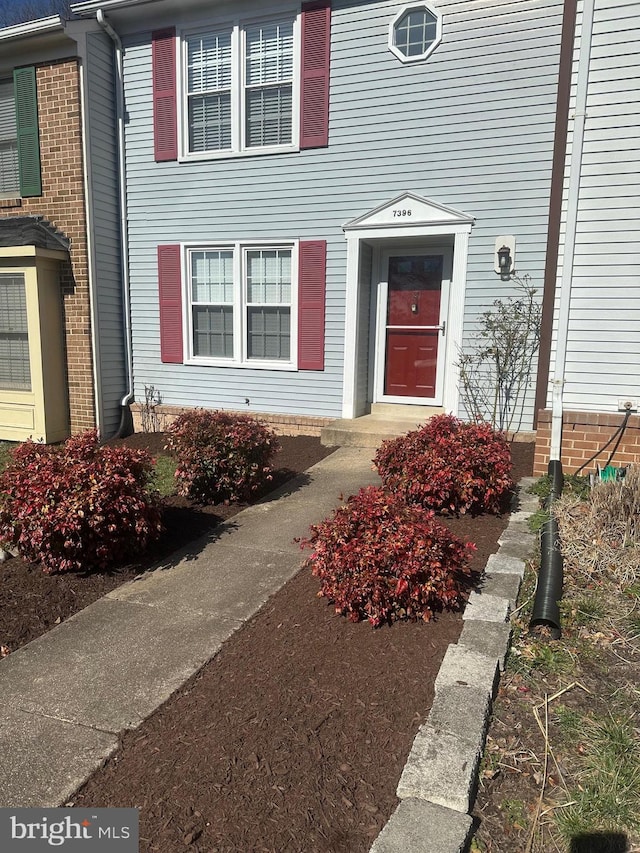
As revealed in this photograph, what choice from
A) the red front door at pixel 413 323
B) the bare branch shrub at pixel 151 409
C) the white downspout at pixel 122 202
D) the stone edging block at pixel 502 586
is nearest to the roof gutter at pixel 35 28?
the white downspout at pixel 122 202

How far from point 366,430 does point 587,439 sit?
2553 mm

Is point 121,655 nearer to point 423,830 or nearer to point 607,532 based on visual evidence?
point 423,830

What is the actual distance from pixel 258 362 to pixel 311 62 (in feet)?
12.5

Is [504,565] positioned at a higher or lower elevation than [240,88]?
lower

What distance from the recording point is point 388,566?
3137mm

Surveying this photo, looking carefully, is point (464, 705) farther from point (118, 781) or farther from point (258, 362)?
point (258, 362)

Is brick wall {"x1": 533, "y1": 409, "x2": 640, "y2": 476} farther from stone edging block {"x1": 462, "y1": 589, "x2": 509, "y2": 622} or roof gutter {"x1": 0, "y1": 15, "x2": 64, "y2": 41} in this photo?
roof gutter {"x1": 0, "y1": 15, "x2": 64, "y2": 41}

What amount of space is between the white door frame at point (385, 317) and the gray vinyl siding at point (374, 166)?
1.32 ft

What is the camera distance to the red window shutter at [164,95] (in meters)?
7.94

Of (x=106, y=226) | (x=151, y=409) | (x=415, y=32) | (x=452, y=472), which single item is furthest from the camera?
(x=151, y=409)

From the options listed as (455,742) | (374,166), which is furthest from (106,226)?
(455,742)

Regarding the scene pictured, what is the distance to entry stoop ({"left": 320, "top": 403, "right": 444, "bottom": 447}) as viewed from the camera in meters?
7.06

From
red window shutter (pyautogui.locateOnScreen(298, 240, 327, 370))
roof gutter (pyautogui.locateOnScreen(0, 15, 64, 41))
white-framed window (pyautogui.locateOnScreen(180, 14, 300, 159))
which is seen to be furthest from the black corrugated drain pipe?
roof gutter (pyautogui.locateOnScreen(0, 15, 64, 41))

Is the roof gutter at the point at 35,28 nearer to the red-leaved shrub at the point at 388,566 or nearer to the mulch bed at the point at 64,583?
the mulch bed at the point at 64,583
